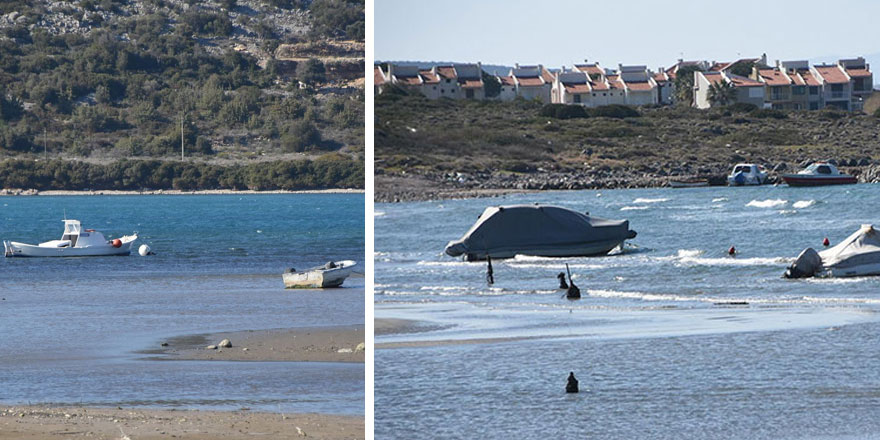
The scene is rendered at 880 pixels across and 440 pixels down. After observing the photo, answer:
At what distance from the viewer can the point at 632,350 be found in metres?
10.2

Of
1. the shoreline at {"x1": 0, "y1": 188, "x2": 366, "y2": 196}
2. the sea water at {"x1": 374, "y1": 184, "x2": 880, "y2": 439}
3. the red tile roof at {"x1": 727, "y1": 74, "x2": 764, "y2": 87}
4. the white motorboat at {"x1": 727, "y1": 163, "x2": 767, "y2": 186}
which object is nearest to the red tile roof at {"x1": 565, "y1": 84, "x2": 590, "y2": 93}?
the red tile roof at {"x1": 727, "y1": 74, "x2": 764, "y2": 87}

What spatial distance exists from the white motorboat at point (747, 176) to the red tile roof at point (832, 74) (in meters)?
16.4

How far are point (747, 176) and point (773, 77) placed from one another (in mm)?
17862

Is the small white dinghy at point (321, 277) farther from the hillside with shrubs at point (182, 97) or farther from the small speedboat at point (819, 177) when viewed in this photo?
the hillside with shrubs at point (182, 97)

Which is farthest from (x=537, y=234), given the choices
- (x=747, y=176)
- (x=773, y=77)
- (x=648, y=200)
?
(x=773, y=77)

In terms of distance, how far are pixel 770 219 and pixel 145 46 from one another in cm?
5306

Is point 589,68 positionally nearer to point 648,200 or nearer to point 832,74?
point 832,74

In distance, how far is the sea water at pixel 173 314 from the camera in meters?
9.73

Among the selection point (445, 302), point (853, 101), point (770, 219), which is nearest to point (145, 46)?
point (853, 101)

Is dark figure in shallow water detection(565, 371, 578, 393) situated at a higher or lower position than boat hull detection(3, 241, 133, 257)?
higher

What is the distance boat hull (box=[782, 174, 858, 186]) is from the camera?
126ft

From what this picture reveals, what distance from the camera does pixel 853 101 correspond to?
55719 mm

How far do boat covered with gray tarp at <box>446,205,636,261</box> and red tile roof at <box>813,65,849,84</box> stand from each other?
122ft

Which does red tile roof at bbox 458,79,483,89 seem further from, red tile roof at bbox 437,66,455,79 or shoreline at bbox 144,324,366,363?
shoreline at bbox 144,324,366,363
